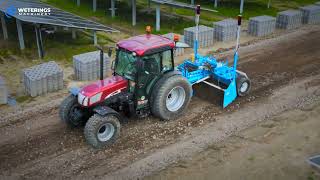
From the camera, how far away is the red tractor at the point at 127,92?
9.48 m

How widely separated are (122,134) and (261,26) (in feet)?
37.1

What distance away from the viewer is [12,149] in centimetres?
979

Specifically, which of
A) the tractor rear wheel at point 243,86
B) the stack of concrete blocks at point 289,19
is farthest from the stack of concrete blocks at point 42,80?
the stack of concrete blocks at point 289,19

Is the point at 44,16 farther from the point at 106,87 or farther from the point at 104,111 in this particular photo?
the point at 104,111

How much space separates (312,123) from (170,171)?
15.8 ft

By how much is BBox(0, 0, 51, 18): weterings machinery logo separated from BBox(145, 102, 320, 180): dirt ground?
11.4 meters

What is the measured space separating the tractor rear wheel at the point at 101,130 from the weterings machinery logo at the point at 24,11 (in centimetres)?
949

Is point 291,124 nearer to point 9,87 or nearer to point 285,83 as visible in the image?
point 285,83

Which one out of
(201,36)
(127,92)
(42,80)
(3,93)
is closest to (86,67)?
(42,80)

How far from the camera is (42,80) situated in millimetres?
12656

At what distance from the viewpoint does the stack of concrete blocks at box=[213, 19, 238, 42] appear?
18031 millimetres

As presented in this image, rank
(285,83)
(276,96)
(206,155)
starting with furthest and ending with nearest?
(285,83), (276,96), (206,155)

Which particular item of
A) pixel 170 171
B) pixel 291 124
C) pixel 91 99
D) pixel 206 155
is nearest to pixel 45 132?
pixel 91 99

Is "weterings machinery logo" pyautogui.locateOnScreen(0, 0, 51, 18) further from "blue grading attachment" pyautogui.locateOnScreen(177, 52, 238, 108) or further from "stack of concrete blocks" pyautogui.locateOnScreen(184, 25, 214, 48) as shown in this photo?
"blue grading attachment" pyautogui.locateOnScreen(177, 52, 238, 108)
